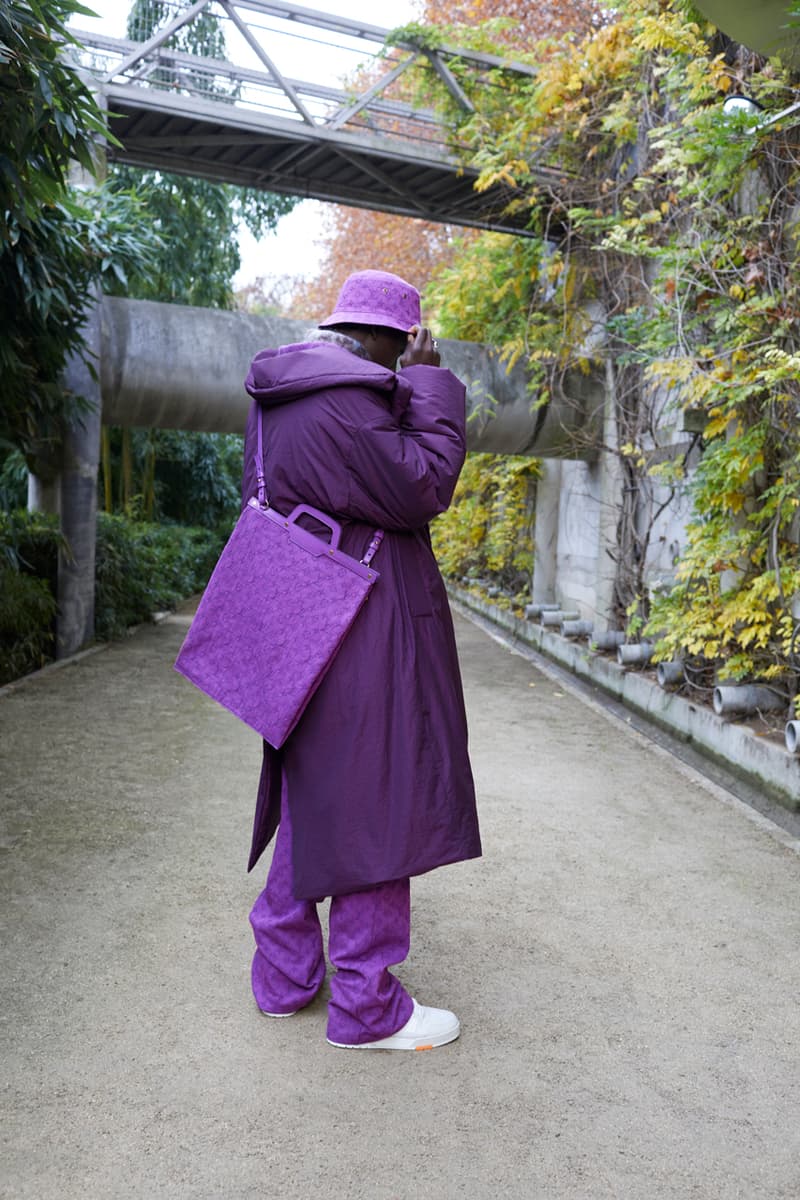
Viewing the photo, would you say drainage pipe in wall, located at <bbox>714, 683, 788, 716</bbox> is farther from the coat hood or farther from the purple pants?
the coat hood

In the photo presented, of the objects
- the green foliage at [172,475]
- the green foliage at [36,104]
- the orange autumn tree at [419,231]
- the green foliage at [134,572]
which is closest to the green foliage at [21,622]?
the green foliage at [134,572]

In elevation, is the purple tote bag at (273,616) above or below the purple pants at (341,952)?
above

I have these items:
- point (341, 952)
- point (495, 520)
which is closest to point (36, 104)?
point (341, 952)

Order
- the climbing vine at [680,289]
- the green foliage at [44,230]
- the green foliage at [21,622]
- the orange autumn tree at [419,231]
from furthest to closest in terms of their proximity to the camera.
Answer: the orange autumn tree at [419,231] < the green foliage at [21,622] < the climbing vine at [680,289] < the green foliage at [44,230]

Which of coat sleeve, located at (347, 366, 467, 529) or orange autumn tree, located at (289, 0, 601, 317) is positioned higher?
orange autumn tree, located at (289, 0, 601, 317)

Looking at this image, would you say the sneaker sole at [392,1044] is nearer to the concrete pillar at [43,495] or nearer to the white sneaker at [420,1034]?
the white sneaker at [420,1034]

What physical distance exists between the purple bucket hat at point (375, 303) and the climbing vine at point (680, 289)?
2.66 metres

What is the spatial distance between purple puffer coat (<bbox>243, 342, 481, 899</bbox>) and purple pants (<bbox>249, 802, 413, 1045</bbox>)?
0.36 ft

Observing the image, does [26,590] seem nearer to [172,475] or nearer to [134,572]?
[134,572]

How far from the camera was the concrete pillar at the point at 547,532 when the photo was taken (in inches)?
387

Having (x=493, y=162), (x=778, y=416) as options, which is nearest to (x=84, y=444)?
(x=493, y=162)

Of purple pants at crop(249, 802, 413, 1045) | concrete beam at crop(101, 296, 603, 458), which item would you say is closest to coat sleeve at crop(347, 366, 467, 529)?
purple pants at crop(249, 802, 413, 1045)

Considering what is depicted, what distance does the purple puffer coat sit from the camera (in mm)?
2225

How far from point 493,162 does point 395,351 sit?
6415 millimetres
